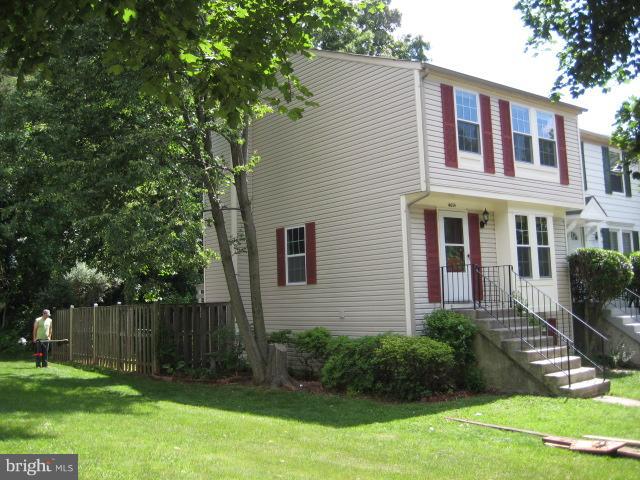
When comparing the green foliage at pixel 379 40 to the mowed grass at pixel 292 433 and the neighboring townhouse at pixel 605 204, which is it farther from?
the mowed grass at pixel 292 433

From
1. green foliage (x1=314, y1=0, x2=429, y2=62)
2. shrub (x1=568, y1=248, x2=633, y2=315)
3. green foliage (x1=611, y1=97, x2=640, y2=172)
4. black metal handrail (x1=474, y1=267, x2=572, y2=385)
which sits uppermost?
green foliage (x1=314, y1=0, x2=429, y2=62)

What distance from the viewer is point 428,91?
12875 millimetres

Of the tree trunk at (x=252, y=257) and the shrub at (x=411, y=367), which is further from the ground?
the tree trunk at (x=252, y=257)

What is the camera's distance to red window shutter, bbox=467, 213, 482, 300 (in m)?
13.9

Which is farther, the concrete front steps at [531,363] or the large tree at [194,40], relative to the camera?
the concrete front steps at [531,363]

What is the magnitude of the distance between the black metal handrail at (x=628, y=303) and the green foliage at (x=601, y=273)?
100 cm

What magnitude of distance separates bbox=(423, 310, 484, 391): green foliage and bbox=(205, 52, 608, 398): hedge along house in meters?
0.59

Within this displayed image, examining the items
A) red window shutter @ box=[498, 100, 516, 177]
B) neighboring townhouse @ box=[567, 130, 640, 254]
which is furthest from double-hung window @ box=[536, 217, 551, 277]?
neighboring townhouse @ box=[567, 130, 640, 254]

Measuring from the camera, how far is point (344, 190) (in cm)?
1441

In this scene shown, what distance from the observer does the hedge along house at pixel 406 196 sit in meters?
12.9

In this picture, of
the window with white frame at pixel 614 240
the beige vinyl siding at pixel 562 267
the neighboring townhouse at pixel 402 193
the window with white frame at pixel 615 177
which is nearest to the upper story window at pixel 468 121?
the neighboring townhouse at pixel 402 193

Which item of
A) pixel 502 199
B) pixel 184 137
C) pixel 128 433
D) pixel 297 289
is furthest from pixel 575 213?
pixel 128 433

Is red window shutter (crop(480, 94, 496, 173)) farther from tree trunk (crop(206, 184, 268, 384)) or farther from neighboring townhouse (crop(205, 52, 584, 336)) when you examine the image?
tree trunk (crop(206, 184, 268, 384))

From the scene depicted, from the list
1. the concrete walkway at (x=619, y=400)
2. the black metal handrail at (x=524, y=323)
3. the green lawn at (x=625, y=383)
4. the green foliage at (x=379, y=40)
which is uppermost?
the green foliage at (x=379, y=40)
